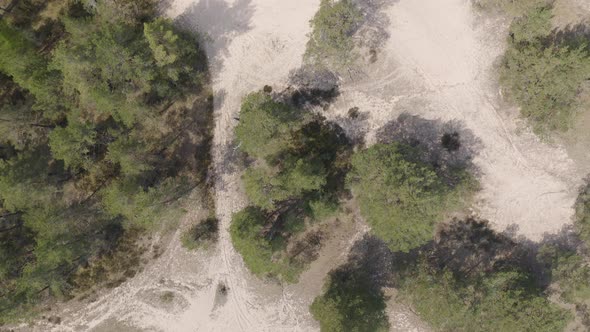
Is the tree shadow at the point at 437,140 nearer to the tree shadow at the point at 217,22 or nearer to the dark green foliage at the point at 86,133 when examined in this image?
the tree shadow at the point at 217,22

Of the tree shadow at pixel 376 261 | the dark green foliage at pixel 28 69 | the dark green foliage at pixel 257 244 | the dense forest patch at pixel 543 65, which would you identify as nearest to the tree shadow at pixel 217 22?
the dark green foliage at pixel 28 69

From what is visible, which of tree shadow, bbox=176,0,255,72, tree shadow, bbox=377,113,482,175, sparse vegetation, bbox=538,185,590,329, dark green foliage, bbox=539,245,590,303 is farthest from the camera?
tree shadow, bbox=176,0,255,72

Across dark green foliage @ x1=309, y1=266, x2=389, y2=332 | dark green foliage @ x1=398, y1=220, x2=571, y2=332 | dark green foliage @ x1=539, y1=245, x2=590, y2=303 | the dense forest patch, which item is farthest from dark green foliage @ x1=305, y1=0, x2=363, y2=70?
dark green foliage @ x1=539, y1=245, x2=590, y2=303

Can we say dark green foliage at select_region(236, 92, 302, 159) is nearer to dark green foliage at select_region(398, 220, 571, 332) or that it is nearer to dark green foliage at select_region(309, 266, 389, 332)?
dark green foliage at select_region(309, 266, 389, 332)

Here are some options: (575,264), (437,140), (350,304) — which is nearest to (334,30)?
(437,140)

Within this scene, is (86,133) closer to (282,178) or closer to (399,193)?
(282,178)

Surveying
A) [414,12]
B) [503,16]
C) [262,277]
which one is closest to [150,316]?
[262,277]
